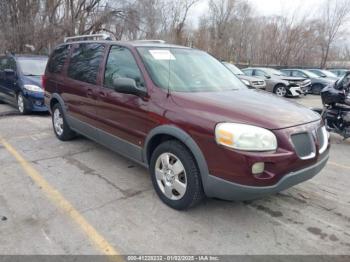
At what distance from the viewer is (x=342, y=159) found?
5473mm

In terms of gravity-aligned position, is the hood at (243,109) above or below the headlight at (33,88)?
above

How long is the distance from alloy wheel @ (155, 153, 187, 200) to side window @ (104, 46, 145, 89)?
90 centimetres

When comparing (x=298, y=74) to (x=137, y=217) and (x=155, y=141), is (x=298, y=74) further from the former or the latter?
(x=137, y=217)

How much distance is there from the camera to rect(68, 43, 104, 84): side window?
14.5 ft

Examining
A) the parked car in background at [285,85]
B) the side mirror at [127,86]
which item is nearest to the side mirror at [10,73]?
the side mirror at [127,86]

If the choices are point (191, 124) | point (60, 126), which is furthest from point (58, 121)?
point (191, 124)

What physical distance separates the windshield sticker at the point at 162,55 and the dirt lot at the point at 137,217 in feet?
5.28

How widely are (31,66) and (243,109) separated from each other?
745cm

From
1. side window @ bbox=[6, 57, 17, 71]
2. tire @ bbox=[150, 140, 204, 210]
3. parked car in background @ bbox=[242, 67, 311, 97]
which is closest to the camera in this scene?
tire @ bbox=[150, 140, 204, 210]

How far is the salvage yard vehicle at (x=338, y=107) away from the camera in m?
6.29

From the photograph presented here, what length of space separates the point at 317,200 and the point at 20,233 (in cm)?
329

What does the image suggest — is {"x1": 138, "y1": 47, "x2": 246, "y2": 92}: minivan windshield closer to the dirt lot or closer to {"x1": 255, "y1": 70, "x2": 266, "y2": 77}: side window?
the dirt lot

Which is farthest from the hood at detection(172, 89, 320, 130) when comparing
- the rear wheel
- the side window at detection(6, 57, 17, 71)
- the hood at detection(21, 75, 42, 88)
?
the rear wheel

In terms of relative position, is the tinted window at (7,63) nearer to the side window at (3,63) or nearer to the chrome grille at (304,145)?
the side window at (3,63)
